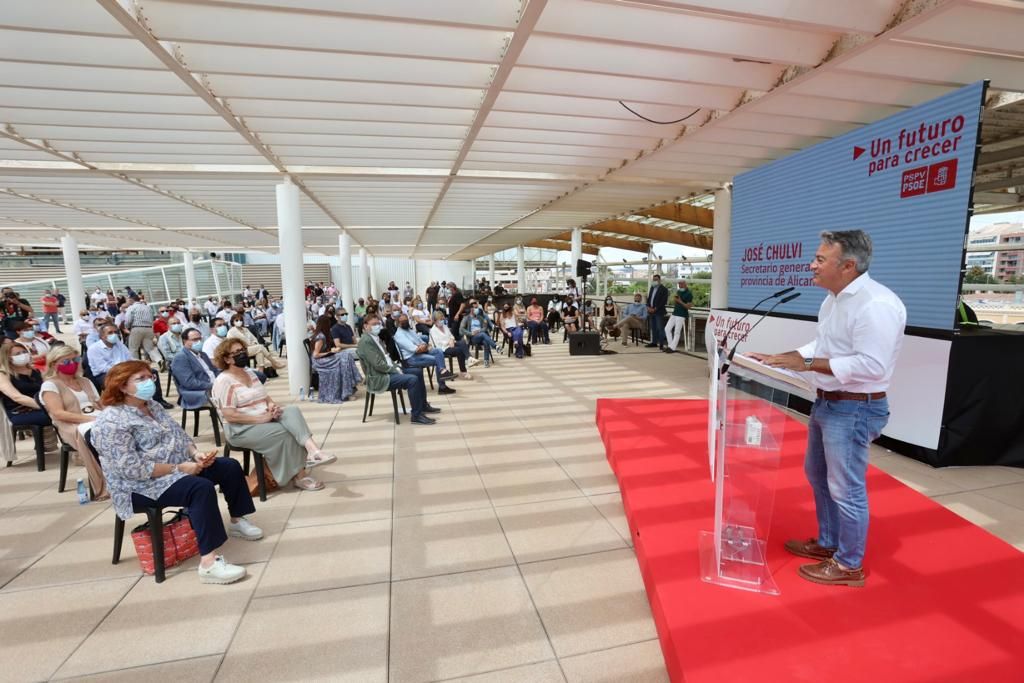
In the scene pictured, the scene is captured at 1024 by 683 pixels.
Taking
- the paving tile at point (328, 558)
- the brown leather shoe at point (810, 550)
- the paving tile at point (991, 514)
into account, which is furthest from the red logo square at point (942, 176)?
the paving tile at point (328, 558)

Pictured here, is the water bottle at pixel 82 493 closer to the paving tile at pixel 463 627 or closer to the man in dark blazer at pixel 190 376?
the man in dark blazer at pixel 190 376

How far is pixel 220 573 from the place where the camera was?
2518 millimetres

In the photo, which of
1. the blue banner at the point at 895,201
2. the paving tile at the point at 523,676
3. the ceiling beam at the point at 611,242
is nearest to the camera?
the paving tile at the point at 523,676

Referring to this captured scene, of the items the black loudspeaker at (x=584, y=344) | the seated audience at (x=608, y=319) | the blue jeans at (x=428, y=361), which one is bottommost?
the black loudspeaker at (x=584, y=344)

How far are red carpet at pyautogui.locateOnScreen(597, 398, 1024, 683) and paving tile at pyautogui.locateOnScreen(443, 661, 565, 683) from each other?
0.46m

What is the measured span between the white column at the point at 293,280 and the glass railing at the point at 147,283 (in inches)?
606

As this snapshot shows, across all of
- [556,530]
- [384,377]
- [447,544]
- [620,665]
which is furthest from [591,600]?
[384,377]

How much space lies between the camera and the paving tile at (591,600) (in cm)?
210

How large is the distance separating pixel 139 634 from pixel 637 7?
4195mm

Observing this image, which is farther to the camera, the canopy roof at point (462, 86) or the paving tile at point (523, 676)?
the canopy roof at point (462, 86)

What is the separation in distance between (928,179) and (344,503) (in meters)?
5.49

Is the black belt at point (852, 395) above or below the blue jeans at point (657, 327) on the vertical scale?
above

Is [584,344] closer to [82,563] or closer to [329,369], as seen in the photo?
[329,369]

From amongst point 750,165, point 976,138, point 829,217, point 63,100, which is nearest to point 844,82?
point 976,138
